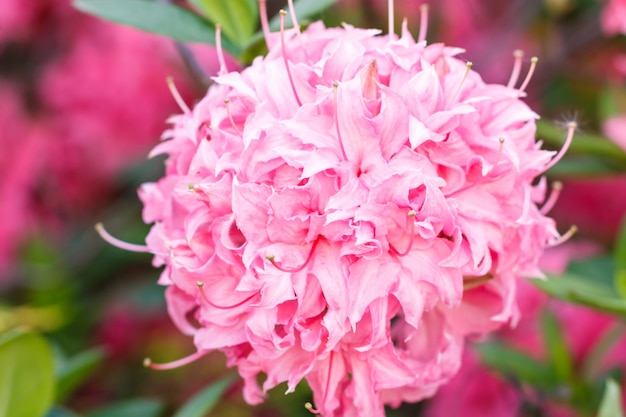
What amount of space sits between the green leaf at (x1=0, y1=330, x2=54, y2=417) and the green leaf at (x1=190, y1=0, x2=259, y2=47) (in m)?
0.33

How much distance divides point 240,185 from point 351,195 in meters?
0.08

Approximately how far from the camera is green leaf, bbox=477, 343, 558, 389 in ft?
3.43

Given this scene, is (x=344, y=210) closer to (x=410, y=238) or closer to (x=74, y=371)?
(x=410, y=238)

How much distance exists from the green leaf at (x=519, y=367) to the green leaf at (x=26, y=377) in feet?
1.57

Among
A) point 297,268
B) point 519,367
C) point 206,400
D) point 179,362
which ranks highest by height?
point 297,268

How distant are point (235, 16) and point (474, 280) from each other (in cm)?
32

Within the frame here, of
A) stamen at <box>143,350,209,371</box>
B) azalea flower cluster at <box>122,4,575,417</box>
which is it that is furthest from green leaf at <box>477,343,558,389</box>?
stamen at <box>143,350,209,371</box>

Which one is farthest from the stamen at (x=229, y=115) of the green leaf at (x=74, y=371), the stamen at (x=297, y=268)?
the green leaf at (x=74, y=371)

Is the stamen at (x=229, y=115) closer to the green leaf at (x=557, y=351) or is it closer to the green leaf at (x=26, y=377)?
the green leaf at (x=26, y=377)

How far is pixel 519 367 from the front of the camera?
105 cm

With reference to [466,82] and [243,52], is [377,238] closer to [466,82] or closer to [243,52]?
[466,82]

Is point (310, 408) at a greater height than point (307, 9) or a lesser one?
lesser

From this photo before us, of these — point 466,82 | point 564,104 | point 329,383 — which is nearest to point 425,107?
point 466,82

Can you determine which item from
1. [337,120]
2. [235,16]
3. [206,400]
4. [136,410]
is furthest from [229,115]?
[136,410]
